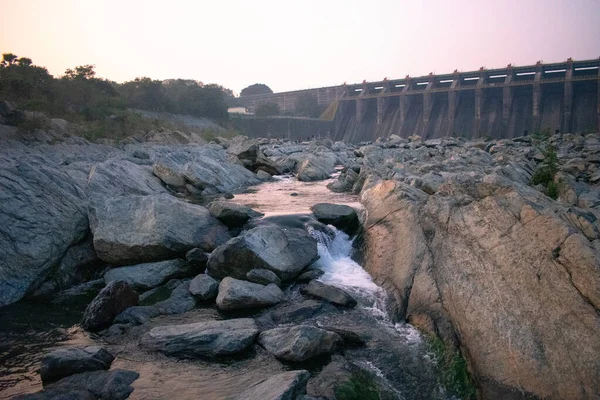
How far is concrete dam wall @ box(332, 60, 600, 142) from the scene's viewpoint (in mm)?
47625

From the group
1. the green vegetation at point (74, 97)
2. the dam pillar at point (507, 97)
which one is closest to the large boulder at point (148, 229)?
the green vegetation at point (74, 97)

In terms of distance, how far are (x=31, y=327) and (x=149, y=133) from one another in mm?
31482

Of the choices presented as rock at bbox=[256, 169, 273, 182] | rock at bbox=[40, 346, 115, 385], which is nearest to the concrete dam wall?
rock at bbox=[256, 169, 273, 182]

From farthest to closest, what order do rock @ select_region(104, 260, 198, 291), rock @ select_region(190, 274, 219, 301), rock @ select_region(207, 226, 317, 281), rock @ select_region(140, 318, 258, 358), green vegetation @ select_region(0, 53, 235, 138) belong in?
green vegetation @ select_region(0, 53, 235, 138), rock @ select_region(207, 226, 317, 281), rock @ select_region(104, 260, 198, 291), rock @ select_region(190, 274, 219, 301), rock @ select_region(140, 318, 258, 358)

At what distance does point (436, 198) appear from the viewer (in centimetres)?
776

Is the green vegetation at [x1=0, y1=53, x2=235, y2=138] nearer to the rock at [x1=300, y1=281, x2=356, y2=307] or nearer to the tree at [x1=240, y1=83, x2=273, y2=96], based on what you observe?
the rock at [x1=300, y1=281, x2=356, y2=307]

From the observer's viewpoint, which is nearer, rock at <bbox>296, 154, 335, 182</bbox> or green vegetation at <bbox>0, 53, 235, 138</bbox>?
rock at <bbox>296, 154, 335, 182</bbox>

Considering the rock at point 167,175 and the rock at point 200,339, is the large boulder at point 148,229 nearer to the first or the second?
the rock at point 200,339

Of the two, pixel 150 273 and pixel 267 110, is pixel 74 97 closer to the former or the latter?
pixel 150 273

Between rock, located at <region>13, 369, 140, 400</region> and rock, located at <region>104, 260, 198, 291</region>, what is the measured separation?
313 cm

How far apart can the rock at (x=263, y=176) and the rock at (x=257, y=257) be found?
1312 centimetres

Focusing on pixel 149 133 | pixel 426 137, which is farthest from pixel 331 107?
pixel 149 133

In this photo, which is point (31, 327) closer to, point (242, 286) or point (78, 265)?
point (78, 265)

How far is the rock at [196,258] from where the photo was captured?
870 centimetres
